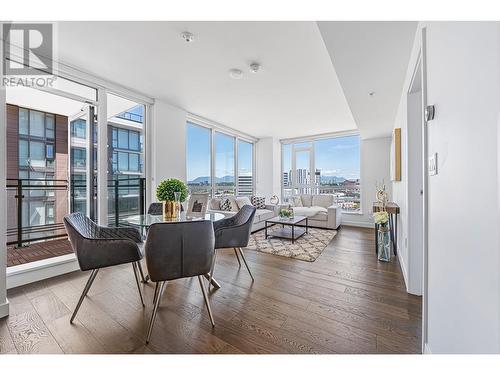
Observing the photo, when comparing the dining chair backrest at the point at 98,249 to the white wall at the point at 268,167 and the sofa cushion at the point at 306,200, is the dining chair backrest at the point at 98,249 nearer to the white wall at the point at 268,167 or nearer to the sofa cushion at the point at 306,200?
the sofa cushion at the point at 306,200

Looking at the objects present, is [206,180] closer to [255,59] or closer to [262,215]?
[262,215]

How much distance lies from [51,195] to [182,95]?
2.63m

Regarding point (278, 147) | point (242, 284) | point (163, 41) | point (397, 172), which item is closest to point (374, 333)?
point (242, 284)

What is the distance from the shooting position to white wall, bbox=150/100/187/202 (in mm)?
3672

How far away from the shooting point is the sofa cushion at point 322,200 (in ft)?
19.2

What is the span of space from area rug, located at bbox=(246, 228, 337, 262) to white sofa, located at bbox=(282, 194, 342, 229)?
19.6 inches

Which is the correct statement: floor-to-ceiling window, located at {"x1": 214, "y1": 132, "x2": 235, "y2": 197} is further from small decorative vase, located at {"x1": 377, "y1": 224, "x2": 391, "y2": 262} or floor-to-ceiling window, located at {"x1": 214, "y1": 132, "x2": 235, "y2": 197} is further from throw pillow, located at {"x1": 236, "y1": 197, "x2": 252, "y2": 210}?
small decorative vase, located at {"x1": 377, "y1": 224, "x2": 391, "y2": 262}

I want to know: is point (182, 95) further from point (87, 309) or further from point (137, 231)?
point (87, 309)

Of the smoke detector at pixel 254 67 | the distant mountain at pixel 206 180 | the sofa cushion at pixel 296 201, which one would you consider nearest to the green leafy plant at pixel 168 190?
the smoke detector at pixel 254 67

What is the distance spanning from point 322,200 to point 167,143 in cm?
424

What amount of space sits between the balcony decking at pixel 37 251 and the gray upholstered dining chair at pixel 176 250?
7.88 feet

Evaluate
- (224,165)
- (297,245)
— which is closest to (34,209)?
(224,165)

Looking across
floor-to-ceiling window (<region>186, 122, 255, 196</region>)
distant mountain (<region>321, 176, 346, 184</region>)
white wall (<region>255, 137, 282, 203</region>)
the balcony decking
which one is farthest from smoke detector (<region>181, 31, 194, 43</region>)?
distant mountain (<region>321, 176, 346, 184</region>)

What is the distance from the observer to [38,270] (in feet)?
7.82
